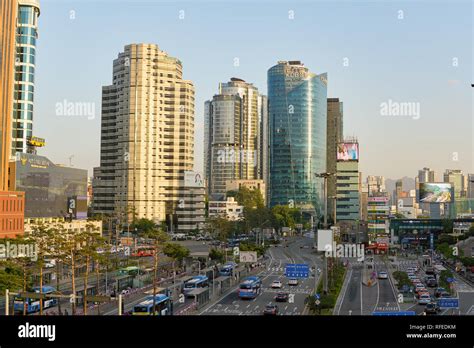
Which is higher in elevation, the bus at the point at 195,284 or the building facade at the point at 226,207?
the building facade at the point at 226,207

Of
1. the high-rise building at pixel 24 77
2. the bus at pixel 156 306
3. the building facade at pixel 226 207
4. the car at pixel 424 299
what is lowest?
the car at pixel 424 299

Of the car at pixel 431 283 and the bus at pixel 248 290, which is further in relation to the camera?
the car at pixel 431 283

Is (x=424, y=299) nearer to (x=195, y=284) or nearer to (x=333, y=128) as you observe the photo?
(x=195, y=284)

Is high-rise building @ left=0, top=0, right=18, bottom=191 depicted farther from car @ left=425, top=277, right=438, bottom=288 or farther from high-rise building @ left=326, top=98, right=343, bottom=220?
high-rise building @ left=326, top=98, right=343, bottom=220

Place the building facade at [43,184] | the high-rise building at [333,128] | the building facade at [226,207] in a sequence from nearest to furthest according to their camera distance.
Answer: the building facade at [43,184]
the building facade at [226,207]
the high-rise building at [333,128]

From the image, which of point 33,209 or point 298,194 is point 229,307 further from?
point 298,194

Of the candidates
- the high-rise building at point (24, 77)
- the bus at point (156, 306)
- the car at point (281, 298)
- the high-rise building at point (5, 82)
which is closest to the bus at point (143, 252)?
the high-rise building at point (5, 82)

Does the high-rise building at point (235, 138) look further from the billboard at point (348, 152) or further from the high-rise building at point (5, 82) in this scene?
the high-rise building at point (5, 82)

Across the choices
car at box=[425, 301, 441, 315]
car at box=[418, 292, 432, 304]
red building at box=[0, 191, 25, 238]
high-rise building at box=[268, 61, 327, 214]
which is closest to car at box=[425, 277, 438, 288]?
car at box=[418, 292, 432, 304]
